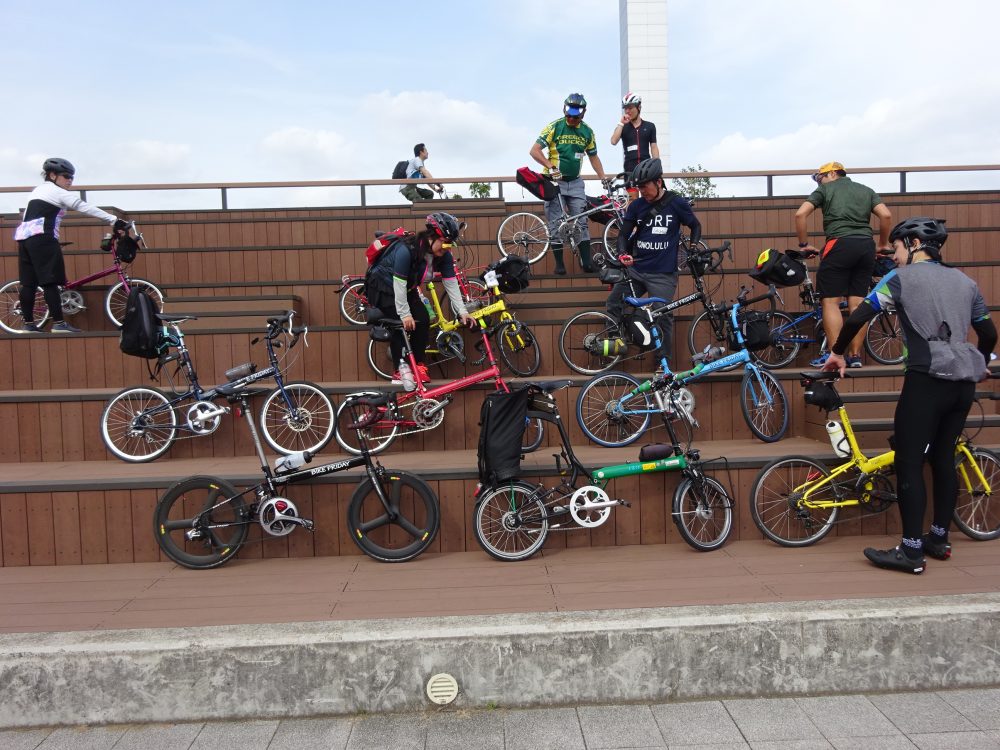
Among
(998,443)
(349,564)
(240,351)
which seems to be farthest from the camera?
(240,351)

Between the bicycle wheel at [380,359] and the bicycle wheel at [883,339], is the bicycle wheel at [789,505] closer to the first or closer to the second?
the bicycle wheel at [883,339]

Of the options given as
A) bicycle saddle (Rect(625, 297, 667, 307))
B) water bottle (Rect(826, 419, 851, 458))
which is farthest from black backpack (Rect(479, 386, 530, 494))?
water bottle (Rect(826, 419, 851, 458))

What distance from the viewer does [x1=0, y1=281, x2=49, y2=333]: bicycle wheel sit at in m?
8.10

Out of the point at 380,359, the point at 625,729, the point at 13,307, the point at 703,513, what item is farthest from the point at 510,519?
the point at 13,307

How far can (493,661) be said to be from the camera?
3.21 metres

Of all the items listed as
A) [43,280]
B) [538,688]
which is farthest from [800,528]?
[43,280]

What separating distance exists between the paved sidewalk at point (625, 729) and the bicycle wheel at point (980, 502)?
6.31ft

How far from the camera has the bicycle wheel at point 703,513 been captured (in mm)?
4742

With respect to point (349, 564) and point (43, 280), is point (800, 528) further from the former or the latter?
point (43, 280)

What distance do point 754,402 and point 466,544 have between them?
2.69m

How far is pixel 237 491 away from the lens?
4828 mm

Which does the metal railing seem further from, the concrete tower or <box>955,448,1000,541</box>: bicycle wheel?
the concrete tower

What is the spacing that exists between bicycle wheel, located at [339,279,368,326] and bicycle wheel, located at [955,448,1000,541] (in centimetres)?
579

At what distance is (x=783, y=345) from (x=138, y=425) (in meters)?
5.78
